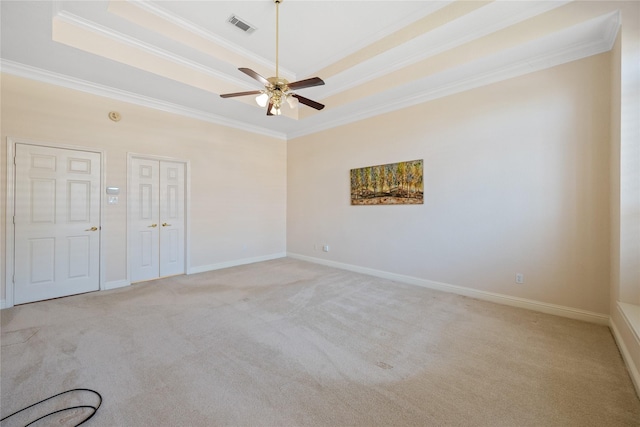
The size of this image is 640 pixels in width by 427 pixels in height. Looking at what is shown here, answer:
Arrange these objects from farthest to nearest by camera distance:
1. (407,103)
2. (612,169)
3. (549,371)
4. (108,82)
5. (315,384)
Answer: (407,103) → (108,82) → (612,169) → (549,371) → (315,384)

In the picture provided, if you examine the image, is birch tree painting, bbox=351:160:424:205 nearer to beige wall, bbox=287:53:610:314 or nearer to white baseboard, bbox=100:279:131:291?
beige wall, bbox=287:53:610:314

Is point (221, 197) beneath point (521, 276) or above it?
above

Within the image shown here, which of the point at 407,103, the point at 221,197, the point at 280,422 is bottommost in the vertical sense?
the point at 280,422

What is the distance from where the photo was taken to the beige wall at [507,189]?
2852 millimetres

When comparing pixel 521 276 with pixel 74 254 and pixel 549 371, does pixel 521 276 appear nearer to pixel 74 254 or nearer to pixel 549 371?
pixel 549 371

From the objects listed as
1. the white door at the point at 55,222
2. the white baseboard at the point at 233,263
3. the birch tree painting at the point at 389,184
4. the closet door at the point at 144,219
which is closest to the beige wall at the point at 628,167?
the birch tree painting at the point at 389,184

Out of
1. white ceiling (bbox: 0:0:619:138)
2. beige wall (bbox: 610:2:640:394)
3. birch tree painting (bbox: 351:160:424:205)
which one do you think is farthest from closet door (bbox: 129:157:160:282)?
beige wall (bbox: 610:2:640:394)

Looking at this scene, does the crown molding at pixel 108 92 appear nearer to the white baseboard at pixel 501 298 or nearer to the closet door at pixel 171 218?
the closet door at pixel 171 218

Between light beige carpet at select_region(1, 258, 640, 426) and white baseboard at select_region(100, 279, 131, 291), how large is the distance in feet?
1.30

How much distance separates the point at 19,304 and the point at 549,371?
5.92 metres

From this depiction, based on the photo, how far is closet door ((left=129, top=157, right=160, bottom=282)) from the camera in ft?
14.1

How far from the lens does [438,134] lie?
3938mm

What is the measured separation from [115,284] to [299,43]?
4.66m

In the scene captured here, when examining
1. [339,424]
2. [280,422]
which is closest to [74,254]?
[280,422]
